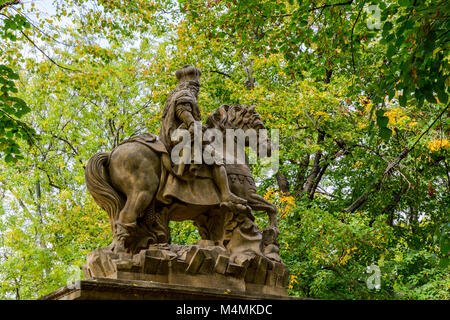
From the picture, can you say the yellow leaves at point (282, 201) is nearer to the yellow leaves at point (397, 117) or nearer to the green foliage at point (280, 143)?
the green foliage at point (280, 143)

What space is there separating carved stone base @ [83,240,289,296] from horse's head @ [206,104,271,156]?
1540 millimetres

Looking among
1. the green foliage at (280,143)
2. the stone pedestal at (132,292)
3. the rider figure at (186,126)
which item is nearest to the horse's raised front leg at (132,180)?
the rider figure at (186,126)

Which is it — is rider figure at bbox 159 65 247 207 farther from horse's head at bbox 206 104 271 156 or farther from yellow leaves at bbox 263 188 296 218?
yellow leaves at bbox 263 188 296 218

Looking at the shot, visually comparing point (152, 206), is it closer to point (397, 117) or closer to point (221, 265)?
point (221, 265)

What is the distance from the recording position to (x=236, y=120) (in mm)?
7148

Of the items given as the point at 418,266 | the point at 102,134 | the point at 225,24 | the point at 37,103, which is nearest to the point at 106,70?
the point at 225,24

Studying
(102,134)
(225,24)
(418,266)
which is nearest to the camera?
(225,24)

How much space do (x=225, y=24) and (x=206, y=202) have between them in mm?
4123

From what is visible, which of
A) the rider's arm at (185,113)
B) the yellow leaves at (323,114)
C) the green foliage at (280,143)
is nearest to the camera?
the rider's arm at (185,113)

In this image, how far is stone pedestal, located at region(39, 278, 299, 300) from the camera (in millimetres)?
4812

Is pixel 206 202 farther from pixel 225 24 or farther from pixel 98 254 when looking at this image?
pixel 225 24

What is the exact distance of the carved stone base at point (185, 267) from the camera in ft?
18.0

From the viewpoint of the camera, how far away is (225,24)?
946cm
